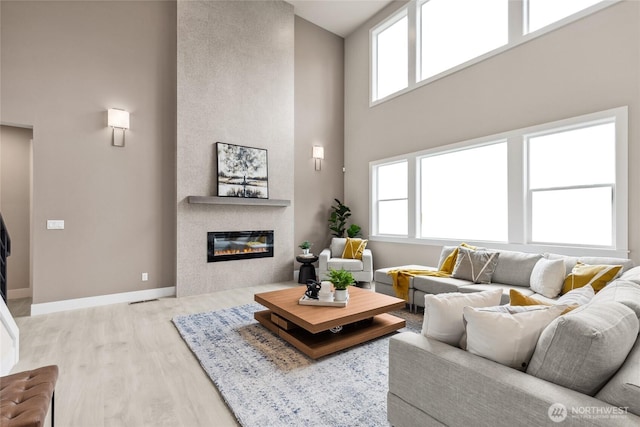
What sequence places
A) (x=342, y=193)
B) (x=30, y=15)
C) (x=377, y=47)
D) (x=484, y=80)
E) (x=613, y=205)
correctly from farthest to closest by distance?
(x=342, y=193) < (x=377, y=47) < (x=484, y=80) < (x=30, y=15) < (x=613, y=205)

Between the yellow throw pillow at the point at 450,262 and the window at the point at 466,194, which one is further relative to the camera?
the window at the point at 466,194

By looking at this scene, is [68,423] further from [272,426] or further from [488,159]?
[488,159]

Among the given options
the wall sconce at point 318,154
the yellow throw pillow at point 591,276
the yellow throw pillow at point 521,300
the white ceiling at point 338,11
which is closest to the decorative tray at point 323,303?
the yellow throw pillow at point 521,300

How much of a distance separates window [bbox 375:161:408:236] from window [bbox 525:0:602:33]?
246 cm

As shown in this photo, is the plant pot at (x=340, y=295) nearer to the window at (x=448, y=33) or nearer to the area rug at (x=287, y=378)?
the area rug at (x=287, y=378)

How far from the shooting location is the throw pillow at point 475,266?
3.51 meters

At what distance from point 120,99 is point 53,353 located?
127 inches

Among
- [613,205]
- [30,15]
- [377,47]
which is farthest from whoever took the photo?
[377,47]

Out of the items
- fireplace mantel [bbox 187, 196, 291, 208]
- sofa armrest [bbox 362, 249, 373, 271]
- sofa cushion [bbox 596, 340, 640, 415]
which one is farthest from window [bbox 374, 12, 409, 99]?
Result: sofa cushion [bbox 596, 340, 640, 415]

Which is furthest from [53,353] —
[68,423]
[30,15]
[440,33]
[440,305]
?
[440,33]

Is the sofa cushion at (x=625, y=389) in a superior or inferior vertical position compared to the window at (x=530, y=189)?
inferior

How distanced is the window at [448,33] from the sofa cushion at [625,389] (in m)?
3.95

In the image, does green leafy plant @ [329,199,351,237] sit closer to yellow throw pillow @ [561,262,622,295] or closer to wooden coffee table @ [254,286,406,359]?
wooden coffee table @ [254,286,406,359]

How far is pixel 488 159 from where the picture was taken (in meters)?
4.31
